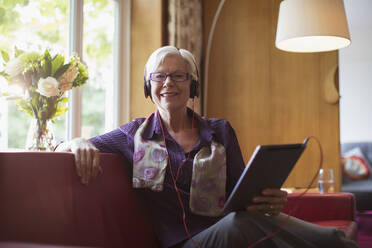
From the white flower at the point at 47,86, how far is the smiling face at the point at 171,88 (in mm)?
392

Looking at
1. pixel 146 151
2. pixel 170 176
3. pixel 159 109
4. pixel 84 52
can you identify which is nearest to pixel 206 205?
pixel 170 176

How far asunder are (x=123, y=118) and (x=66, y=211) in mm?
1741

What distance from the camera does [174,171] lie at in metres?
1.55

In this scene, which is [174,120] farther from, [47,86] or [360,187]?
[360,187]

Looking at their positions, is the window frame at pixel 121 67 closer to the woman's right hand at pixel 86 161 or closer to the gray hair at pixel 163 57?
the gray hair at pixel 163 57

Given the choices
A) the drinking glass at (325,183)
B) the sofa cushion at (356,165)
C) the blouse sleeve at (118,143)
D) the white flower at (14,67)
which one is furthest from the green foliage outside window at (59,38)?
the sofa cushion at (356,165)

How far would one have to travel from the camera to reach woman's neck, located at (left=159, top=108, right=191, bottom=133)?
170 cm

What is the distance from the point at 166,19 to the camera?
9.89ft

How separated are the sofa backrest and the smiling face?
0.32 m

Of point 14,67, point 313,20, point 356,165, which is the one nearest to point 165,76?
point 14,67

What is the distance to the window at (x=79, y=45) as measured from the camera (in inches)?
79.9

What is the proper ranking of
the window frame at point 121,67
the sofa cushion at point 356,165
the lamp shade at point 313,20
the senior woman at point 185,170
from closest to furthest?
1. the senior woman at point 185,170
2. the lamp shade at point 313,20
3. the window frame at point 121,67
4. the sofa cushion at point 356,165

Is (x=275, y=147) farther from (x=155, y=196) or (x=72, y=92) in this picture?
(x=72, y=92)

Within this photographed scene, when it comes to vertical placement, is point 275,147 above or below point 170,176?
above
